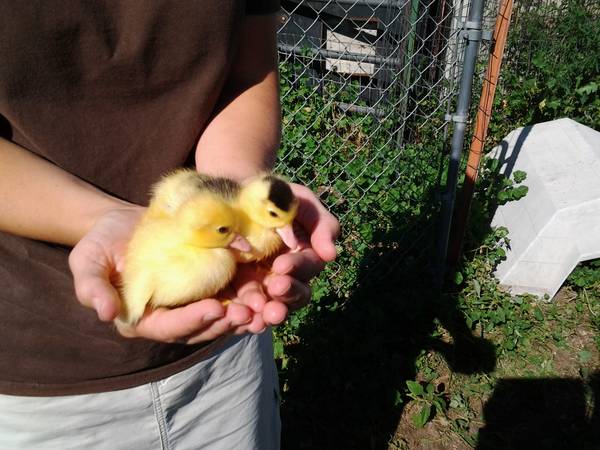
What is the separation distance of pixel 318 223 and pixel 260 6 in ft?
2.12

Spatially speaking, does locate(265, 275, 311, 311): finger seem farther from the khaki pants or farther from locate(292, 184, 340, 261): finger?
the khaki pants

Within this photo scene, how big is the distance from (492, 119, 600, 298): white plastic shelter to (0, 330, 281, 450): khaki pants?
7.22ft

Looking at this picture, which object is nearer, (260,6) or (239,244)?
(239,244)

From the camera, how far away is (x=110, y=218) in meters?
1.28

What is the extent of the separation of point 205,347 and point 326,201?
2720 mm

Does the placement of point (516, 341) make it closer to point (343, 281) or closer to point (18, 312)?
point (343, 281)

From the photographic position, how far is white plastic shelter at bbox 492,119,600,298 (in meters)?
3.23

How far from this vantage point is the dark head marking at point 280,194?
53.6 inches

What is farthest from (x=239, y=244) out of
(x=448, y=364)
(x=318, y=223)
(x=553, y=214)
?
(x=553, y=214)

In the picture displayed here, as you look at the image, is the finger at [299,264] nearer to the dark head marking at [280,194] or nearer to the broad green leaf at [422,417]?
the dark head marking at [280,194]

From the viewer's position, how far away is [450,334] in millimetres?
3334

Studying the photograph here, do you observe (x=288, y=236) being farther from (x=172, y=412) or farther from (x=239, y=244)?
(x=172, y=412)

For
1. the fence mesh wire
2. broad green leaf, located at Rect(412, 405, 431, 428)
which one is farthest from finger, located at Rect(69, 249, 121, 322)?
the fence mesh wire

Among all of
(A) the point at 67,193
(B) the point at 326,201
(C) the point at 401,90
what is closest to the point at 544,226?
(B) the point at 326,201
